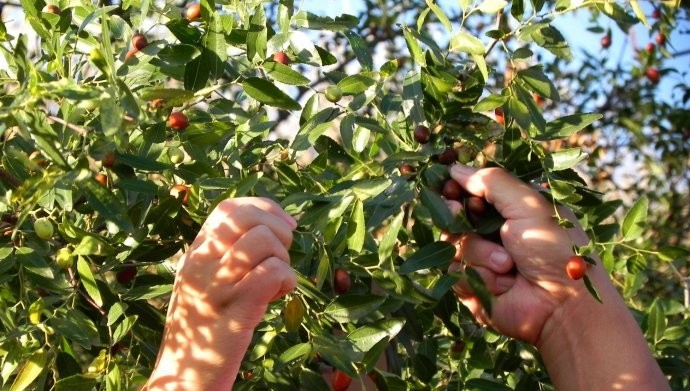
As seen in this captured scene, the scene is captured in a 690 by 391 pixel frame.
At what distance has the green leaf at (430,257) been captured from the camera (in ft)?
5.02

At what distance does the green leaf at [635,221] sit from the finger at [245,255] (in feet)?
2.70

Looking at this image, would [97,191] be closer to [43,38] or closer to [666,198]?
[43,38]

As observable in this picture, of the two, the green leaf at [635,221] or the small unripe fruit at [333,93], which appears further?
the green leaf at [635,221]

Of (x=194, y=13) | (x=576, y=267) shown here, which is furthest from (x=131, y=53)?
(x=576, y=267)

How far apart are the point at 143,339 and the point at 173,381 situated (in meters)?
0.35

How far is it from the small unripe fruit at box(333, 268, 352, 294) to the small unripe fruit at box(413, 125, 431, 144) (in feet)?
0.80

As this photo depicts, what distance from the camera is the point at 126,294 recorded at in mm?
1508

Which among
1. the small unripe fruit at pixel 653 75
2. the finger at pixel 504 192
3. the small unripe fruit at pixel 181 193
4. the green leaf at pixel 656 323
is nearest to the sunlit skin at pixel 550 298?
the finger at pixel 504 192

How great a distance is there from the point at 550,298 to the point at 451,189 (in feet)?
0.91

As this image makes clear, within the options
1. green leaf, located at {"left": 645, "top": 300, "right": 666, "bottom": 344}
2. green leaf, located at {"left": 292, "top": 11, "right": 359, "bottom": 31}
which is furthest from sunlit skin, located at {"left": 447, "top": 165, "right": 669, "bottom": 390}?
green leaf, located at {"left": 645, "top": 300, "right": 666, "bottom": 344}

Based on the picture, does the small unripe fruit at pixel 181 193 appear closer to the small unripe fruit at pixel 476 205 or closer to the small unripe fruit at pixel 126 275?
the small unripe fruit at pixel 126 275

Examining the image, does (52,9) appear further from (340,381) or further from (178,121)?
(340,381)

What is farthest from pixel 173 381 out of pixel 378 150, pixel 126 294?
pixel 378 150

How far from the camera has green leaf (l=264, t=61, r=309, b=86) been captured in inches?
60.4
